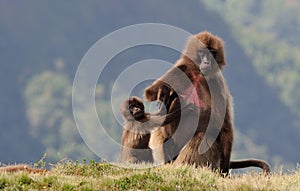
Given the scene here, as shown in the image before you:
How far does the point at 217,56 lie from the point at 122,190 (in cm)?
488

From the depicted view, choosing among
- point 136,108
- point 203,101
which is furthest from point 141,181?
point 136,108

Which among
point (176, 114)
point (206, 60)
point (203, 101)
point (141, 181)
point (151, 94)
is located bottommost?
point (141, 181)

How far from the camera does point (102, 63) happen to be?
53.6 feet

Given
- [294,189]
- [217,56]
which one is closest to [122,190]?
[294,189]

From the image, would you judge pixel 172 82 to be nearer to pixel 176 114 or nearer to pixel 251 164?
pixel 176 114

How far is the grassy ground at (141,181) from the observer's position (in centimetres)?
950

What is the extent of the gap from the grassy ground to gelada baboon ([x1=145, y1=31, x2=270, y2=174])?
2306 mm

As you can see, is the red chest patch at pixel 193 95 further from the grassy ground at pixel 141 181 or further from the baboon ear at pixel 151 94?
the grassy ground at pixel 141 181

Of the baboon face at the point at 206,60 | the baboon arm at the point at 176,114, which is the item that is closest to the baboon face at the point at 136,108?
the baboon arm at the point at 176,114

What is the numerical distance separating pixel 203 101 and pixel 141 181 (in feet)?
11.7

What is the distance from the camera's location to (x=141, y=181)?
9.85m

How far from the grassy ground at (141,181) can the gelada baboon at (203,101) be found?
231cm

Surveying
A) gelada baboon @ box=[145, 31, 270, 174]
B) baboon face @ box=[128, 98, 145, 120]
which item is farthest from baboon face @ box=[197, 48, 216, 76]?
baboon face @ box=[128, 98, 145, 120]

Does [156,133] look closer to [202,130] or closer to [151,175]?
[202,130]
